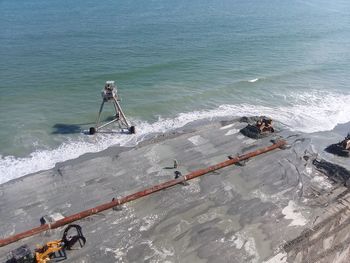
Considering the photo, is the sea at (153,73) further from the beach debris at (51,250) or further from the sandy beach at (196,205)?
the beach debris at (51,250)

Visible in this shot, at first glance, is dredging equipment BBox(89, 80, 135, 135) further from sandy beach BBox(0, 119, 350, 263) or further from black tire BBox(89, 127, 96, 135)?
sandy beach BBox(0, 119, 350, 263)

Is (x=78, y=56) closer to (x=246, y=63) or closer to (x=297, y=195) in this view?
(x=246, y=63)

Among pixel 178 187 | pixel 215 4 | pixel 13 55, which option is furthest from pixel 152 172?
pixel 215 4

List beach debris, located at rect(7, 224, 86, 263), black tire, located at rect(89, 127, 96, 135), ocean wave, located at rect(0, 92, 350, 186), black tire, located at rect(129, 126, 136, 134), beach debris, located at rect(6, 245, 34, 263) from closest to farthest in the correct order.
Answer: beach debris, located at rect(6, 245, 34, 263) → beach debris, located at rect(7, 224, 86, 263) → ocean wave, located at rect(0, 92, 350, 186) → black tire, located at rect(89, 127, 96, 135) → black tire, located at rect(129, 126, 136, 134)

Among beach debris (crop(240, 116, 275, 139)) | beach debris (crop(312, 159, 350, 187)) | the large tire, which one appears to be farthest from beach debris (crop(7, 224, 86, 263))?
beach debris (crop(312, 159, 350, 187))

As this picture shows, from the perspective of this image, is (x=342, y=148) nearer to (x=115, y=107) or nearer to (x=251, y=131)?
(x=251, y=131)

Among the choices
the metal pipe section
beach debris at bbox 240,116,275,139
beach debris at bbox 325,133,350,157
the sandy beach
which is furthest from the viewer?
beach debris at bbox 240,116,275,139

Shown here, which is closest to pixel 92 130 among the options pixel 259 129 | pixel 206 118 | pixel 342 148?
pixel 206 118
